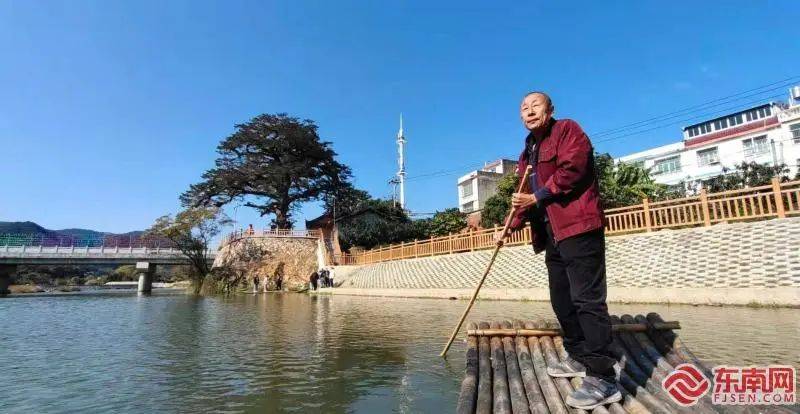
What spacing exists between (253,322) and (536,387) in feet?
28.0

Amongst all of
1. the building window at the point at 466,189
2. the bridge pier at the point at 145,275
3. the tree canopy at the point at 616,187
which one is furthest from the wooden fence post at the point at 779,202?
the bridge pier at the point at 145,275

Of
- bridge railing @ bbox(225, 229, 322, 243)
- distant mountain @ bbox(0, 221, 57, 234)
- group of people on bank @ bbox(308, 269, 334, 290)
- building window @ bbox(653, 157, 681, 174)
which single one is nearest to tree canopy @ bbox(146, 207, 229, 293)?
bridge railing @ bbox(225, 229, 322, 243)

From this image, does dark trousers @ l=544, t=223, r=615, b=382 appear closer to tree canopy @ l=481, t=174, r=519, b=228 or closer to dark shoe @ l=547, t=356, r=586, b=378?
dark shoe @ l=547, t=356, r=586, b=378

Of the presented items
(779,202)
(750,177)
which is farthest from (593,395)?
(750,177)

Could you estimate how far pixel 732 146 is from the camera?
1287 inches

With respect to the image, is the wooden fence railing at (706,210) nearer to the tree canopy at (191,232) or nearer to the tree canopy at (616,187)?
the tree canopy at (616,187)

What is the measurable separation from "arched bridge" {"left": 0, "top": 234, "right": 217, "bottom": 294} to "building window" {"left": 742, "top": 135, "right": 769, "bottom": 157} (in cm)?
4571

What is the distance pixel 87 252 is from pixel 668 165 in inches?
2158

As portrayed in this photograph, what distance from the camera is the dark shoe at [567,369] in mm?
2604

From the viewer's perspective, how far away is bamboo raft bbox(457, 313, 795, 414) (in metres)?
2.12

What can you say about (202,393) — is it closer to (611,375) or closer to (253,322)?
(611,375)

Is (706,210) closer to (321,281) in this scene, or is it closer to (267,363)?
(267,363)

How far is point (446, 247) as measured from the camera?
20406mm

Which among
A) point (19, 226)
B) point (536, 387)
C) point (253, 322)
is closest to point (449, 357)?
point (536, 387)
